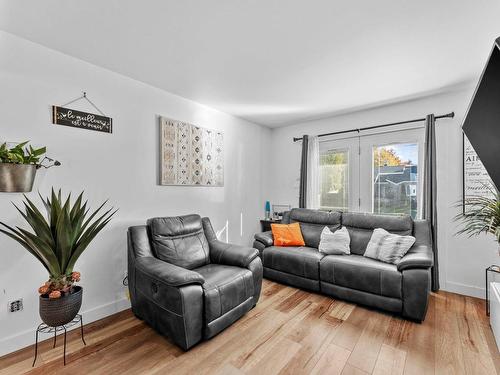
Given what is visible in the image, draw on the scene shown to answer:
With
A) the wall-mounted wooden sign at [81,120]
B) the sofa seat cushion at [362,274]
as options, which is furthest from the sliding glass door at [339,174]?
Answer: the wall-mounted wooden sign at [81,120]

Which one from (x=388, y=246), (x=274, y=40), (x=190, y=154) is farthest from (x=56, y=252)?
(x=388, y=246)

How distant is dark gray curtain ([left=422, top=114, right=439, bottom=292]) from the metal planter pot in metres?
4.08

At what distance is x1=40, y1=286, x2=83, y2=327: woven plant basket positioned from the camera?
1.74 m

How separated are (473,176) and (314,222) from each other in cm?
197

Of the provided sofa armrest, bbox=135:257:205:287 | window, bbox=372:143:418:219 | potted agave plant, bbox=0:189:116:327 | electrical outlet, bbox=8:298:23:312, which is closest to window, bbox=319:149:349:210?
window, bbox=372:143:418:219

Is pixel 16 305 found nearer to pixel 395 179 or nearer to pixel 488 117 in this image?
pixel 488 117

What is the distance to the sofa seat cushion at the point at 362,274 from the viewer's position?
8.13 ft

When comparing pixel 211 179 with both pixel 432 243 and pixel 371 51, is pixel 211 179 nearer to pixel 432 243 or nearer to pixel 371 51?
pixel 371 51

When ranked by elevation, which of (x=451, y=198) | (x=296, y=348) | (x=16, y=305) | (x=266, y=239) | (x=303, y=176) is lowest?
(x=296, y=348)

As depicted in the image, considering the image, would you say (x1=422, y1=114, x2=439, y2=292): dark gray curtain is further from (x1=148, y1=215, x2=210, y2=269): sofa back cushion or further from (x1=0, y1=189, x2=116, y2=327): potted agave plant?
(x1=0, y1=189, x2=116, y2=327): potted agave plant

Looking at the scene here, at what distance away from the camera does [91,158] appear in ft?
7.90

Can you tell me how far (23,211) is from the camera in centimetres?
203

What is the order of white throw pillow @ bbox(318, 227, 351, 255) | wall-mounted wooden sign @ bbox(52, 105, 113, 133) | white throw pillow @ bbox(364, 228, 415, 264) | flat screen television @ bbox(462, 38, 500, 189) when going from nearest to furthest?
flat screen television @ bbox(462, 38, 500, 189) → wall-mounted wooden sign @ bbox(52, 105, 113, 133) → white throw pillow @ bbox(364, 228, 415, 264) → white throw pillow @ bbox(318, 227, 351, 255)

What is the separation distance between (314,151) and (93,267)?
347 centimetres
